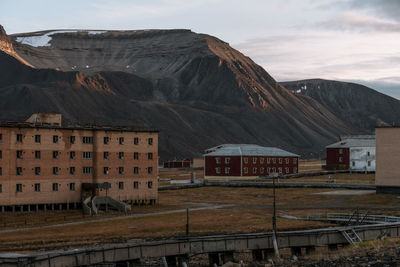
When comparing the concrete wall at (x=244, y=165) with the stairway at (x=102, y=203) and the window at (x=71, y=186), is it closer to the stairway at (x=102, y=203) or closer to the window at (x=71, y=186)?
the stairway at (x=102, y=203)

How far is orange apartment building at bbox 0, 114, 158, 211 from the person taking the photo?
256ft

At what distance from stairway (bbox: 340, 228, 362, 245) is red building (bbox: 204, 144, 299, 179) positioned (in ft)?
256

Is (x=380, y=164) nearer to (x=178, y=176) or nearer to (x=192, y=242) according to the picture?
(x=192, y=242)

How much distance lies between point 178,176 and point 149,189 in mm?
56079

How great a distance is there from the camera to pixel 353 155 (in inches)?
5758

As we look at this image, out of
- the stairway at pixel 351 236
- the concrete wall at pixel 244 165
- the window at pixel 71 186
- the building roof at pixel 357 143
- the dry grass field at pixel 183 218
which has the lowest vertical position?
the dry grass field at pixel 183 218

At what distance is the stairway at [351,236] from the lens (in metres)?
48.7

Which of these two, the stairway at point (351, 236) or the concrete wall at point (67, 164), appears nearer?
the stairway at point (351, 236)

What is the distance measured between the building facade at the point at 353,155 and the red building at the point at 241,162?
1943cm

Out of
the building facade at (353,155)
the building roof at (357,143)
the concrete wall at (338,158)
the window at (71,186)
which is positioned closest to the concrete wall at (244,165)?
the concrete wall at (338,158)

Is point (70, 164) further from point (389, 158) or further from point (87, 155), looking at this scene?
point (389, 158)

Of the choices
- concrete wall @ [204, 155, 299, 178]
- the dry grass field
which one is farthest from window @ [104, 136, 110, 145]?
concrete wall @ [204, 155, 299, 178]

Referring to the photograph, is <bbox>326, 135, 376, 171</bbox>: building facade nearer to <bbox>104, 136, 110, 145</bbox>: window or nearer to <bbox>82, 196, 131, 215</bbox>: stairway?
<bbox>104, 136, 110, 145</bbox>: window

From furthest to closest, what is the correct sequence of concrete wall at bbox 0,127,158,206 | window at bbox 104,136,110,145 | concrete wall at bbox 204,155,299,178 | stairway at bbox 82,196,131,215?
concrete wall at bbox 204,155,299,178
window at bbox 104,136,110,145
stairway at bbox 82,196,131,215
concrete wall at bbox 0,127,158,206
